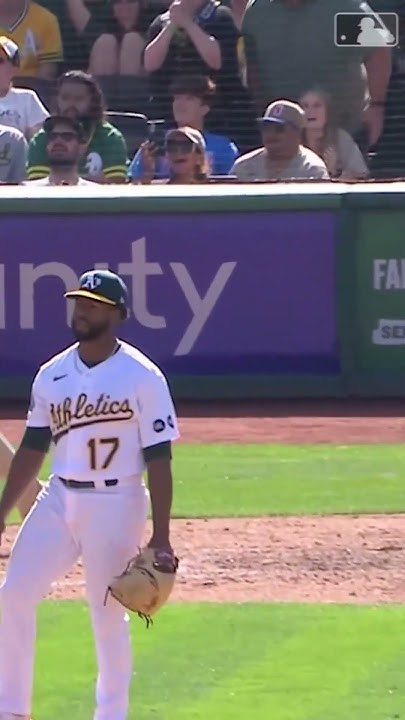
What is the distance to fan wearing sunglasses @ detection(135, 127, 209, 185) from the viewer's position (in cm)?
1261

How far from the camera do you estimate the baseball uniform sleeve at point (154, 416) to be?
16.4ft

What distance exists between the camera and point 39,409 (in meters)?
5.20

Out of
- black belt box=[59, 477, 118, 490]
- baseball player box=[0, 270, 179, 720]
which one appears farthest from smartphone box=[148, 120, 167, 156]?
black belt box=[59, 477, 118, 490]

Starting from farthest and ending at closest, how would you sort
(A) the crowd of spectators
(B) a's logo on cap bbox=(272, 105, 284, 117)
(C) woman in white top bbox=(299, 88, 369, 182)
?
(C) woman in white top bbox=(299, 88, 369, 182)
(A) the crowd of spectators
(B) a's logo on cap bbox=(272, 105, 284, 117)

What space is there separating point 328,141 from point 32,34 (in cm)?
311

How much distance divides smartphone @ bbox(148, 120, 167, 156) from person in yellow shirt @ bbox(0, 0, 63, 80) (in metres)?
1.21

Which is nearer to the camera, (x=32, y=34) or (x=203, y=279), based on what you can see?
(x=203, y=279)

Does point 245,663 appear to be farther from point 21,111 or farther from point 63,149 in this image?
point 21,111

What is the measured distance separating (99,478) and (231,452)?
569 cm

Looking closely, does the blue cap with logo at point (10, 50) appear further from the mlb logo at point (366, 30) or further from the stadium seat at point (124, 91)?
the mlb logo at point (366, 30)

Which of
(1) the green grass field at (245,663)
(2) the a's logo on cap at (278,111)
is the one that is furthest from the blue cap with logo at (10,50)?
(1) the green grass field at (245,663)

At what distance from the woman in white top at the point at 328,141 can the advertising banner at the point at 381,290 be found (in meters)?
1.23

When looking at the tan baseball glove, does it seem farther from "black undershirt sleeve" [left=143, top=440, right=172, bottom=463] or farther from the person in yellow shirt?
the person in yellow shirt

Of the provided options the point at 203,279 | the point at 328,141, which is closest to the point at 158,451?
the point at 203,279
